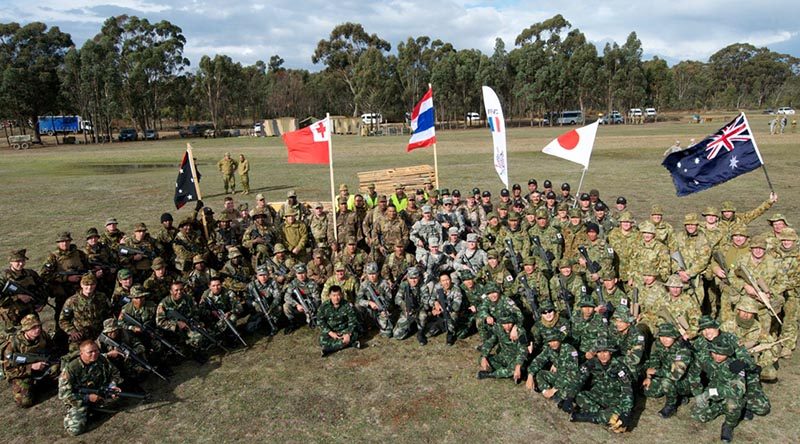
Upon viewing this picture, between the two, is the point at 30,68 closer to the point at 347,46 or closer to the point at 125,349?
the point at 347,46

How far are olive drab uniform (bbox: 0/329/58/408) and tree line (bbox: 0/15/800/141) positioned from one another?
68.6m

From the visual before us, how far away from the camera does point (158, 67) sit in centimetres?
7531

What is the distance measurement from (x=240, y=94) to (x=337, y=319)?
284 feet

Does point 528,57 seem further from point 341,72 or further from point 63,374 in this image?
point 63,374

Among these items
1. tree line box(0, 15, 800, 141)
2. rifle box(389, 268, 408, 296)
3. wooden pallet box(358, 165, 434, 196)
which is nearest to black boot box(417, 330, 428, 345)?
rifle box(389, 268, 408, 296)

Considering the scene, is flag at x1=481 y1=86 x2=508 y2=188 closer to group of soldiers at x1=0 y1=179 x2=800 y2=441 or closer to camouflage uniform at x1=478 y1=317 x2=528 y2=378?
group of soldiers at x1=0 y1=179 x2=800 y2=441

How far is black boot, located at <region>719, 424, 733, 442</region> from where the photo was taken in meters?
5.96

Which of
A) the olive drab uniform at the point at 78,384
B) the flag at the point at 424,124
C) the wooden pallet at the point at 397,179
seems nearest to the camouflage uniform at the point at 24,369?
the olive drab uniform at the point at 78,384

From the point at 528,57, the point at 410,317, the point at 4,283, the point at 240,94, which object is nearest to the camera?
the point at 4,283

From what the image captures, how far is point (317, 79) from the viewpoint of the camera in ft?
331

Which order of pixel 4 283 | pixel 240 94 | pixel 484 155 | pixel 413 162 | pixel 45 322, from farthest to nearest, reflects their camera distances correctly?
pixel 240 94 → pixel 484 155 → pixel 413 162 → pixel 45 322 → pixel 4 283

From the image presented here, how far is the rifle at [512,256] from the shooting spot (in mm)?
10062

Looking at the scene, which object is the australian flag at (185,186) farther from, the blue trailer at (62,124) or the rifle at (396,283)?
the blue trailer at (62,124)

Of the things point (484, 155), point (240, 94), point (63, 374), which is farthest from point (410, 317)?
point (240, 94)
